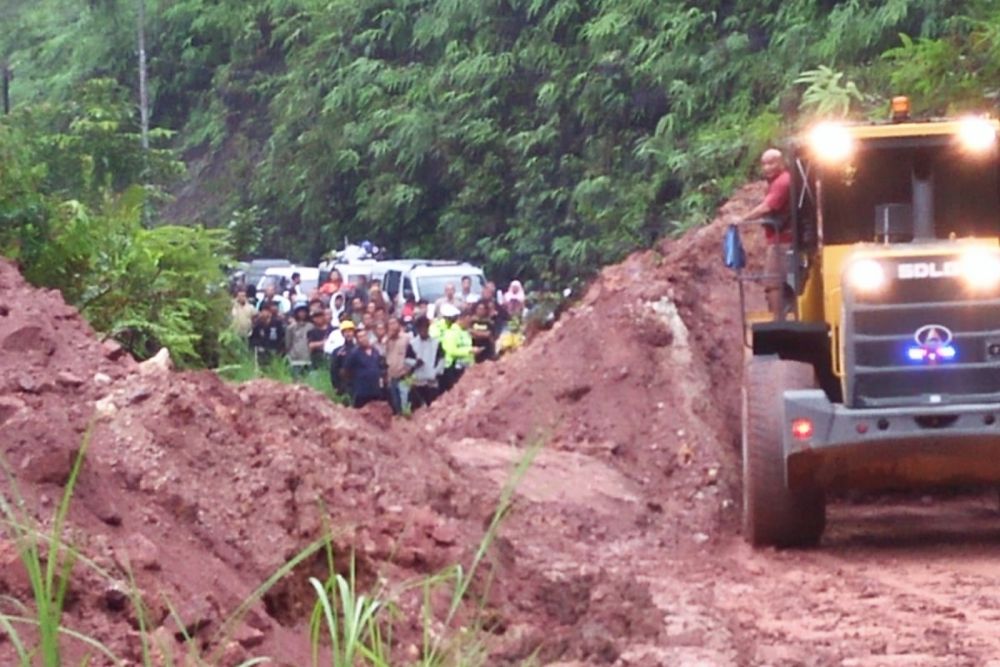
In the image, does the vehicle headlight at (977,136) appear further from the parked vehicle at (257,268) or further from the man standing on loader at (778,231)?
the parked vehicle at (257,268)

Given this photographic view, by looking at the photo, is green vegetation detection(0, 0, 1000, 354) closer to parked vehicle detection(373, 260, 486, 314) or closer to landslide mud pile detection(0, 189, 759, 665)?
parked vehicle detection(373, 260, 486, 314)

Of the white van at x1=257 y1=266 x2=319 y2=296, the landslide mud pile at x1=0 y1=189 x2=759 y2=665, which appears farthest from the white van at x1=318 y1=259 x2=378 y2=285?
the landslide mud pile at x1=0 y1=189 x2=759 y2=665

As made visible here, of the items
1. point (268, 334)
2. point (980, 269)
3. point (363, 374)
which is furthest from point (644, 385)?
point (268, 334)

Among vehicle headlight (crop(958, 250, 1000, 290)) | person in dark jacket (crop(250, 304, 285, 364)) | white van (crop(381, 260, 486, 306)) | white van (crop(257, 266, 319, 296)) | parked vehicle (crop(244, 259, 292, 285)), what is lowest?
parked vehicle (crop(244, 259, 292, 285))

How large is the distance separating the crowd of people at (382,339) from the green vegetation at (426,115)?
1.52 metres

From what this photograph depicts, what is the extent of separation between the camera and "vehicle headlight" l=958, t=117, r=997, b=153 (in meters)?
12.1

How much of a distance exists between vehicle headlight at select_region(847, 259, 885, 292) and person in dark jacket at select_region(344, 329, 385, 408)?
7.89 m

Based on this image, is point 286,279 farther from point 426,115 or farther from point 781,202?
point 781,202

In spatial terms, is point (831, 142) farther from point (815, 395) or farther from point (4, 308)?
point (4, 308)

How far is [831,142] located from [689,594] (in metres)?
3.06

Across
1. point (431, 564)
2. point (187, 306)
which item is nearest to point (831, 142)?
point (431, 564)

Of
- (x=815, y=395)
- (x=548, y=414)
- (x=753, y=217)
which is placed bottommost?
(x=548, y=414)

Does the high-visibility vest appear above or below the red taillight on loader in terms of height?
below

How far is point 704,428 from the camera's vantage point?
15570 mm
